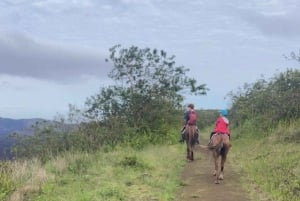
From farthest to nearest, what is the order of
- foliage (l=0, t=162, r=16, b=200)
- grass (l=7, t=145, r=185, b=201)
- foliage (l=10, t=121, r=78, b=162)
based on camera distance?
foliage (l=10, t=121, r=78, b=162) < foliage (l=0, t=162, r=16, b=200) < grass (l=7, t=145, r=185, b=201)

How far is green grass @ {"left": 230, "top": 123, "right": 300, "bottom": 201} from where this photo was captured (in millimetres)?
12164

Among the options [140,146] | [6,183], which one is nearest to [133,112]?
[140,146]

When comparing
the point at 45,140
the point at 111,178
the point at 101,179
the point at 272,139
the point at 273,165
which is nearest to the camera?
the point at 101,179

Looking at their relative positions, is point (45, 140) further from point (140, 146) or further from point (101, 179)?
point (101, 179)

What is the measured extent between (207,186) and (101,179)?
112 inches

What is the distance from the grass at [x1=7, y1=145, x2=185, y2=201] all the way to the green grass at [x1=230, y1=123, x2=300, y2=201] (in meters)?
2.07

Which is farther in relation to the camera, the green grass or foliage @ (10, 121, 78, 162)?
foliage @ (10, 121, 78, 162)

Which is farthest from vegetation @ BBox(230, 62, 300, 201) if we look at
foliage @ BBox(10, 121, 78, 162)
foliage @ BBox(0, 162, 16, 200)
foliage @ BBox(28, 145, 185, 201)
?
foliage @ BBox(10, 121, 78, 162)

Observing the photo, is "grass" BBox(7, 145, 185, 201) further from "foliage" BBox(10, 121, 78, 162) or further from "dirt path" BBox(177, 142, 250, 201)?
"foliage" BBox(10, 121, 78, 162)

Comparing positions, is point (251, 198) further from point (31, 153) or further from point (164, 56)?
point (164, 56)

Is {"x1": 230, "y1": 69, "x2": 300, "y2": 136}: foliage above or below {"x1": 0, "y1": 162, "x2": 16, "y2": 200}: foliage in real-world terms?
above

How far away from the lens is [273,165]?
15664 millimetres

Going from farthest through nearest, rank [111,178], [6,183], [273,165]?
1. [273,165]
2. [111,178]
3. [6,183]

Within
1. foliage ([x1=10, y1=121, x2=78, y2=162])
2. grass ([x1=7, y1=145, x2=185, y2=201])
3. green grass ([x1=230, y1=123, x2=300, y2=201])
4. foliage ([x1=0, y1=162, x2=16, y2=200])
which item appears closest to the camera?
green grass ([x1=230, y1=123, x2=300, y2=201])
